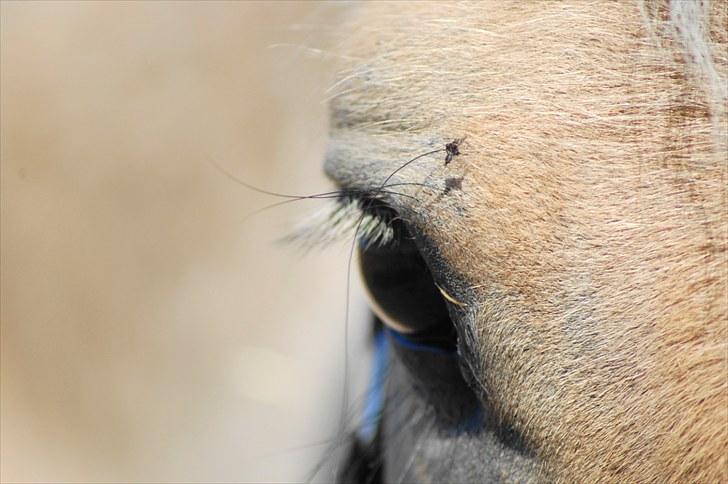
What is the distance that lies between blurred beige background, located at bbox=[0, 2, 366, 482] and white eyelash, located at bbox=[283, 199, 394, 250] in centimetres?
13

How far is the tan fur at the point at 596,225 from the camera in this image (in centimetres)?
62

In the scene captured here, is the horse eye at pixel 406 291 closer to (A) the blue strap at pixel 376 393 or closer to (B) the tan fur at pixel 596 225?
(B) the tan fur at pixel 596 225

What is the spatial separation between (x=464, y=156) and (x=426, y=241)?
9 centimetres

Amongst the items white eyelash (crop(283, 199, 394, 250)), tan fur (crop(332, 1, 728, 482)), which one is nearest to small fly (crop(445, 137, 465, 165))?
tan fur (crop(332, 1, 728, 482))

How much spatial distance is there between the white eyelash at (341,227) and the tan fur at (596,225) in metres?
0.12

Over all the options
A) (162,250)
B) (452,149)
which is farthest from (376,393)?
(452,149)

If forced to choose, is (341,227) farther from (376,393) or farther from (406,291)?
(376,393)

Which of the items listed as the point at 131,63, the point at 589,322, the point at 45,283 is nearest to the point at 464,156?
the point at 589,322

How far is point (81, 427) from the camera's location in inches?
50.4

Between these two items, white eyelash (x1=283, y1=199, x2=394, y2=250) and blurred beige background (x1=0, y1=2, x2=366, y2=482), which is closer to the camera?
white eyelash (x1=283, y1=199, x2=394, y2=250)

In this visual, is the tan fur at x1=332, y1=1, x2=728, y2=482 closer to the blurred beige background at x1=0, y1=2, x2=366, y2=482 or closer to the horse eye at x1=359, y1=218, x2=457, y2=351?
the horse eye at x1=359, y1=218, x2=457, y2=351

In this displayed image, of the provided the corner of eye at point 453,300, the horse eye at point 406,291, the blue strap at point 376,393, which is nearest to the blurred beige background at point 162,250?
the blue strap at point 376,393

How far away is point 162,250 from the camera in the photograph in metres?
1.47

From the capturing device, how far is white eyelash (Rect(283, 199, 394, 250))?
893 mm
